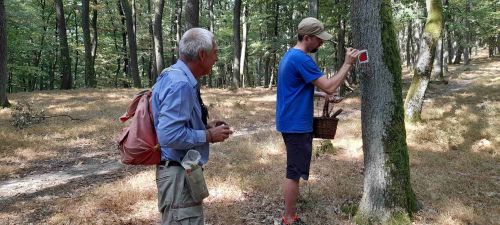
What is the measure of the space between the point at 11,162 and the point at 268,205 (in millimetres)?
5793

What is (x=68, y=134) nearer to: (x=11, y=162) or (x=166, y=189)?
(x=11, y=162)

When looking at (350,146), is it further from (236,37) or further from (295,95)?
(236,37)

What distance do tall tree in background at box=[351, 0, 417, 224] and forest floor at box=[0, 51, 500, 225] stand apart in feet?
1.33

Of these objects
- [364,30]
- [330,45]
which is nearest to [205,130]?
[364,30]

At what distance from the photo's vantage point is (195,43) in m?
2.77

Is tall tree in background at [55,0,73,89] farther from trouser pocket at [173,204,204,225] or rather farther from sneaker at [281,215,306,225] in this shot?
trouser pocket at [173,204,204,225]

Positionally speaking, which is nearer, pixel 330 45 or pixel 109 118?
pixel 109 118

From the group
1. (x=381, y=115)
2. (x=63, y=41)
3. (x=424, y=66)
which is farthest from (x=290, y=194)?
(x=63, y=41)

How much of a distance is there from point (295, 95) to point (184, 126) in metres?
1.77

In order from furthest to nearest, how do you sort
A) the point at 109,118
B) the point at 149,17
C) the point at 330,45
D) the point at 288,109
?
the point at 149,17 < the point at 330,45 < the point at 109,118 < the point at 288,109

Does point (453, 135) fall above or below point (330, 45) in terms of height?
below

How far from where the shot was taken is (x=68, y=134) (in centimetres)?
1080

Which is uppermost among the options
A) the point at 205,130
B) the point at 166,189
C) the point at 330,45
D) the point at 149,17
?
the point at 149,17

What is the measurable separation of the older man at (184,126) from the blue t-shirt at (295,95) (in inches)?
55.3
